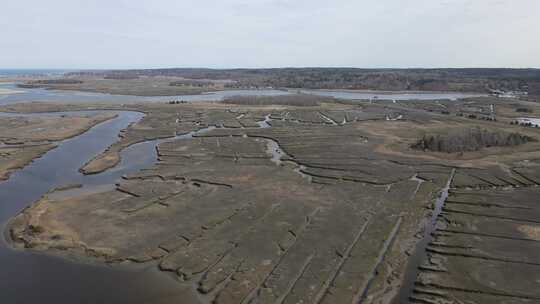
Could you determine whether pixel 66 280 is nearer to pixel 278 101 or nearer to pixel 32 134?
pixel 32 134

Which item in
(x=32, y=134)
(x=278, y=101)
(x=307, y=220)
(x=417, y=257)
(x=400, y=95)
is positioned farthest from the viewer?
(x=400, y=95)

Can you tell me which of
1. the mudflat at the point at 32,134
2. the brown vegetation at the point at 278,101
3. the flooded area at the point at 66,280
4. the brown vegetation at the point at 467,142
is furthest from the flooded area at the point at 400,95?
the flooded area at the point at 66,280

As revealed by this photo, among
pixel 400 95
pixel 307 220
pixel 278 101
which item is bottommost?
pixel 307 220

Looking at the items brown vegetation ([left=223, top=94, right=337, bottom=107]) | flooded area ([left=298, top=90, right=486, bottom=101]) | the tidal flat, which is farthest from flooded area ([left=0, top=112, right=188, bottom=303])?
flooded area ([left=298, top=90, right=486, bottom=101])

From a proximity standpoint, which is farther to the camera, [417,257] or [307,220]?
[307,220]

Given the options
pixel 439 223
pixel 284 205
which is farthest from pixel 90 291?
pixel 439 223

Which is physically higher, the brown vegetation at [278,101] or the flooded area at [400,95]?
the flooded area at [400,95]

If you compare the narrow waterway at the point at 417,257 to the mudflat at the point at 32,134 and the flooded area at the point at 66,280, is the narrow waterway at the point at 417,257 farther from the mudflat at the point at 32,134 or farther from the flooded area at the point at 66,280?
the mudflat at the point at 32,134

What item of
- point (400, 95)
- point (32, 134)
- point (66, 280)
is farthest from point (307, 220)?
point (400, 95)

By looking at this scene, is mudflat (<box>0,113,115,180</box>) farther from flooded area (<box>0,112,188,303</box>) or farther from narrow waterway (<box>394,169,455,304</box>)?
narrow waterway (<box>394,169,455,304</box>)
